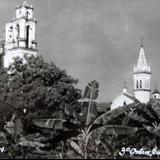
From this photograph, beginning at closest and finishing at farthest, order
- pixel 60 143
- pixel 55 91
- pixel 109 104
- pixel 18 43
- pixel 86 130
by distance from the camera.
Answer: pixel 86 130, pixel 60 143, pixel 55 91, pixel 18 43, pixel 109 104

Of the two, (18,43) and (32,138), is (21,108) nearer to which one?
(32,138)

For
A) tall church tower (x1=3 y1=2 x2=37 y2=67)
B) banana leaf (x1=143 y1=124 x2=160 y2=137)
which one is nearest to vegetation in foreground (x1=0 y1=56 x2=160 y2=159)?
banana leaf (x1=143 y1=124 x2=160 y2=137)

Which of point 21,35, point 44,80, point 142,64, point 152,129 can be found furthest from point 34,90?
point 142,64

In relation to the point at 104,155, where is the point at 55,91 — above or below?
above

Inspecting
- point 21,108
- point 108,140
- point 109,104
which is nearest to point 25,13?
point 109,104

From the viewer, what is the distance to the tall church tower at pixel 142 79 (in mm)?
107312

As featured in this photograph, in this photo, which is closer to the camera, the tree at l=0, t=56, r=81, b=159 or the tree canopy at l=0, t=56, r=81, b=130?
the tree at l=0, t=56, r=81, b=159

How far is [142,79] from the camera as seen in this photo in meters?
109

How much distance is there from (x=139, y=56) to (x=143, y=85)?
5684mm

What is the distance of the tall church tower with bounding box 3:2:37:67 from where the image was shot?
77.6 metres

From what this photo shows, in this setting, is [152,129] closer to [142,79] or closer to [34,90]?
[34,90]

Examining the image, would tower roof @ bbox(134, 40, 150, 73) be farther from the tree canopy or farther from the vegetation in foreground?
the vegetation in foreground

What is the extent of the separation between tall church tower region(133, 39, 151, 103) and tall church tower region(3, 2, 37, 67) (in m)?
33.1

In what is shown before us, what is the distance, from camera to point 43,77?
53.7 m
